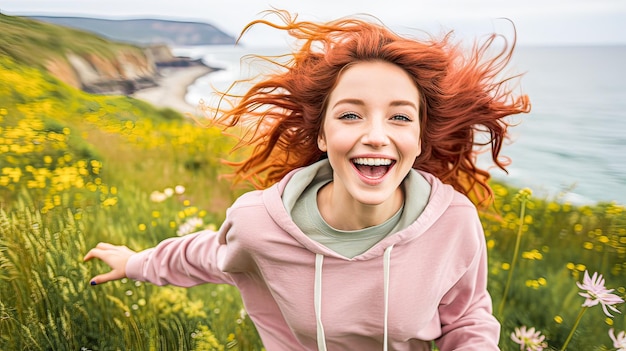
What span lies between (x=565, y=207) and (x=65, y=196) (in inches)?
84.7

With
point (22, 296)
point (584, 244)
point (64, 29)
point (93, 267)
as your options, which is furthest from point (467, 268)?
point (64, 29)

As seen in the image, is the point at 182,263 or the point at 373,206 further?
the point at 182,263

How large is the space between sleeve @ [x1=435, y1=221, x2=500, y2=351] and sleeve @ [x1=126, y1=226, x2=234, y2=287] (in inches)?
27.0

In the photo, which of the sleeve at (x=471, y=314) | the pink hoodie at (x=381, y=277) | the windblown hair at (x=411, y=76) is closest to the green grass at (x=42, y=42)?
the windblown hair at (x=411, y=76)

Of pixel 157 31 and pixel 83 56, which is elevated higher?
pixel 157 31

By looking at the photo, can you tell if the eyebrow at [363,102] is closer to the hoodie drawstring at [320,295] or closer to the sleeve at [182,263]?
the hoodie drawstring at [320,295]

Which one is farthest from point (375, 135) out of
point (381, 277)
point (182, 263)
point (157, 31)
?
point (157, 31)

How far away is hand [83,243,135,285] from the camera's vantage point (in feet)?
6.99

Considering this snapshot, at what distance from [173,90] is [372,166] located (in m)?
2.08

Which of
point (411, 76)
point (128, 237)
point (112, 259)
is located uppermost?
point (411, 76)

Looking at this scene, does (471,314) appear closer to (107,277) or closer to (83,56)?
(107,277)

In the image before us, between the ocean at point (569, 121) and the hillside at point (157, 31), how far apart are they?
0.44 ft

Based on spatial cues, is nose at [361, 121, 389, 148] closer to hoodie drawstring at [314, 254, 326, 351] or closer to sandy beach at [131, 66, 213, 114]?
hoodie drawstring at [314, 254, 326, 351]

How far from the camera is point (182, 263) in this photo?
2.01 m
